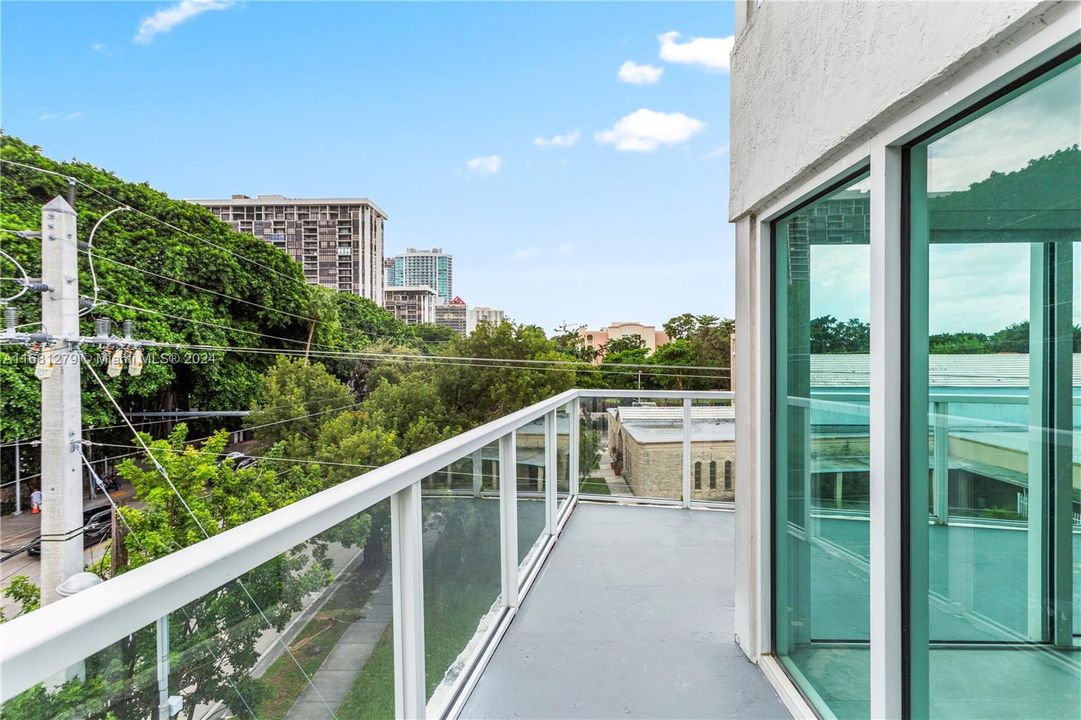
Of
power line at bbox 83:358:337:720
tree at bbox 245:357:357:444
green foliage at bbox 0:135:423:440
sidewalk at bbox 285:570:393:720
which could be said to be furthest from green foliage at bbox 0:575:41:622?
sidewalk at bbox 285:570:393:720

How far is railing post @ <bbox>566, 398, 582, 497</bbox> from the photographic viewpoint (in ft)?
15.0

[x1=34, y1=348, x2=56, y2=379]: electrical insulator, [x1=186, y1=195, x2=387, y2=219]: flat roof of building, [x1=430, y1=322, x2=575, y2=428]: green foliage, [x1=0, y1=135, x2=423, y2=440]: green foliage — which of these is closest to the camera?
A: [x1=34, y1=348, x2=56, y2=379]: electrical insulator

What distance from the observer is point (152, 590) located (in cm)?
68

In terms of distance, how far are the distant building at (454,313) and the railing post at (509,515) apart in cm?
4010

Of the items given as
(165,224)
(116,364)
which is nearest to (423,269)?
(165,224)

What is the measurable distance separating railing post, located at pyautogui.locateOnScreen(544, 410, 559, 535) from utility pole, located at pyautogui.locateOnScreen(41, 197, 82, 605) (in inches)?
876

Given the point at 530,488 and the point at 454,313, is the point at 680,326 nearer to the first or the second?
the point at 454,313

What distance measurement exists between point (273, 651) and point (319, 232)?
183 ft

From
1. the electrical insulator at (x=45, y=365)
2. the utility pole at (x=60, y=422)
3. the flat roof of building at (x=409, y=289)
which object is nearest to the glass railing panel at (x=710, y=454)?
the utility pole at (x=60, y=422)

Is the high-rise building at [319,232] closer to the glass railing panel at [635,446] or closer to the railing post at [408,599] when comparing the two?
the glass railing panel at [635,446]

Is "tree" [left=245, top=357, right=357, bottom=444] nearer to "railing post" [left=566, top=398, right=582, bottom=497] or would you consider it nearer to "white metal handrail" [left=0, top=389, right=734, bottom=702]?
"railing post" [left=566, top=398, right=582, bottom=497]

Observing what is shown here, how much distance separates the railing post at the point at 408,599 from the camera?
1.48m

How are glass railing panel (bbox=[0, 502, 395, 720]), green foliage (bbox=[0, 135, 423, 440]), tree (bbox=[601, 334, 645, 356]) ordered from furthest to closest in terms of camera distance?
1. tree (bbox=[601, 334, 645, 356])
2. green foliage (bbox=[0, 135, 423, 440])
3. glass railing panel (bbox=[0, 502, 395, 720])

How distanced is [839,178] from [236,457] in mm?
29274
